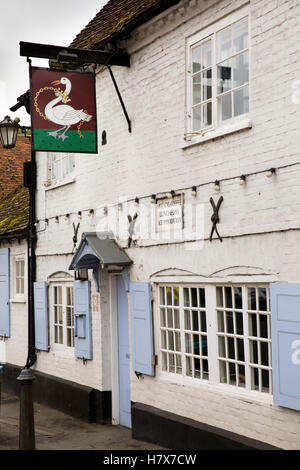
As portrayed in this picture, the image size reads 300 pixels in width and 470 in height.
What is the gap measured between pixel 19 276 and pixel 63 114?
5997 mm

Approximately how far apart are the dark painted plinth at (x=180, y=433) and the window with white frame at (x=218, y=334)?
0.57 metres

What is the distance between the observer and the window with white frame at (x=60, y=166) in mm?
11984

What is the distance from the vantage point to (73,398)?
11359mm

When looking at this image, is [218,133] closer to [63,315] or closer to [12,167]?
[63,315]

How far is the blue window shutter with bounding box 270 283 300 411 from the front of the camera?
21.6 feet

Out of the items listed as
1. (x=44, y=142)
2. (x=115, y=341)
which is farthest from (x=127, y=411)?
(x=44, y=142)

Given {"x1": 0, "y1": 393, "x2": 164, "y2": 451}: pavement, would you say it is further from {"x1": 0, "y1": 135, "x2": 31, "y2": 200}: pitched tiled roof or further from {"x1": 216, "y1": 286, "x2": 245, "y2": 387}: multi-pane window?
{"x1": 0, "y1": 135, "x2": 31, "y2": 200}: pitched tiled roof

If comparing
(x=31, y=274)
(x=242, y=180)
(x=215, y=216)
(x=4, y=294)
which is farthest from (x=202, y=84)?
(x=4, y=294)

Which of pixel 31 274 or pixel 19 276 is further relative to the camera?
pixel 19 276

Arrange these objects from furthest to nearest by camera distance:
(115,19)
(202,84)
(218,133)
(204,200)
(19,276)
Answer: (19,276) < (115,19) < (202,84) < (204,200) < (218,133)

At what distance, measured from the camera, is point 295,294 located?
6.56m

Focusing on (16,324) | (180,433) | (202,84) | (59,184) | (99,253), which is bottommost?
(180,433)

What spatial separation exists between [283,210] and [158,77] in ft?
10.5
